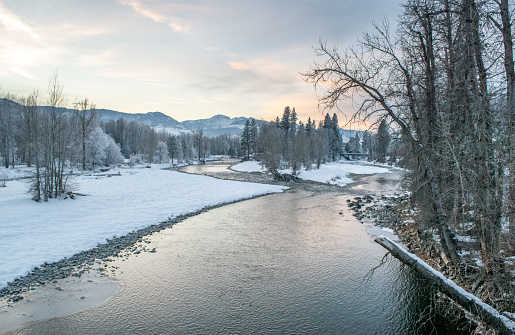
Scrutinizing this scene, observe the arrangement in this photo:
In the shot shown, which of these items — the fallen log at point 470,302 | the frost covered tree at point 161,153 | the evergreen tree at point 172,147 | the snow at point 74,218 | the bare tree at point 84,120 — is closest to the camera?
the fallen log at point 470,302

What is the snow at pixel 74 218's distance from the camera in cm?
1012

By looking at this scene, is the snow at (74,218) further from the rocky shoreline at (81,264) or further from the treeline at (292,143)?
the treeline at (292,143)

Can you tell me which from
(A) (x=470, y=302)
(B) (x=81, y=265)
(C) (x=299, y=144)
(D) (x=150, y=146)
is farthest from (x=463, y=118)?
(D) (x=150, y=146)

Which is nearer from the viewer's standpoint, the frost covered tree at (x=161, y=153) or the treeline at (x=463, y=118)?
the treeline at (x=463, y=118)

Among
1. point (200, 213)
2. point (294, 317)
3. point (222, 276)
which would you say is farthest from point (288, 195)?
point (294, 317)

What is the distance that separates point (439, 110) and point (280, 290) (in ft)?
23.4

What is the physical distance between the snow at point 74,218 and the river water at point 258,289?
7.93 feet

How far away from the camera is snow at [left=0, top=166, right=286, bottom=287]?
10125 millimetres

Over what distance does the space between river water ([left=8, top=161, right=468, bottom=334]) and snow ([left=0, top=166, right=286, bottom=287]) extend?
7.93 feet

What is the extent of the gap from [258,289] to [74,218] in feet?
39.0

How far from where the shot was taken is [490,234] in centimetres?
631

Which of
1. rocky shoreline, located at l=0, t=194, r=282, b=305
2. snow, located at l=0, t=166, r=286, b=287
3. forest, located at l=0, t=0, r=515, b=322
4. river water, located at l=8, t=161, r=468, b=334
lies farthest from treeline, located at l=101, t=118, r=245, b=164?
forest, located at l=0, t=0, r=515, b=322

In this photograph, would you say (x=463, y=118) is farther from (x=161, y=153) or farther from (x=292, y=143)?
(x=161, y=153)

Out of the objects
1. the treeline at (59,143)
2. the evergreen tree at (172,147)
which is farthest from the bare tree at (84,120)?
the evergreen tree at (172,147)
